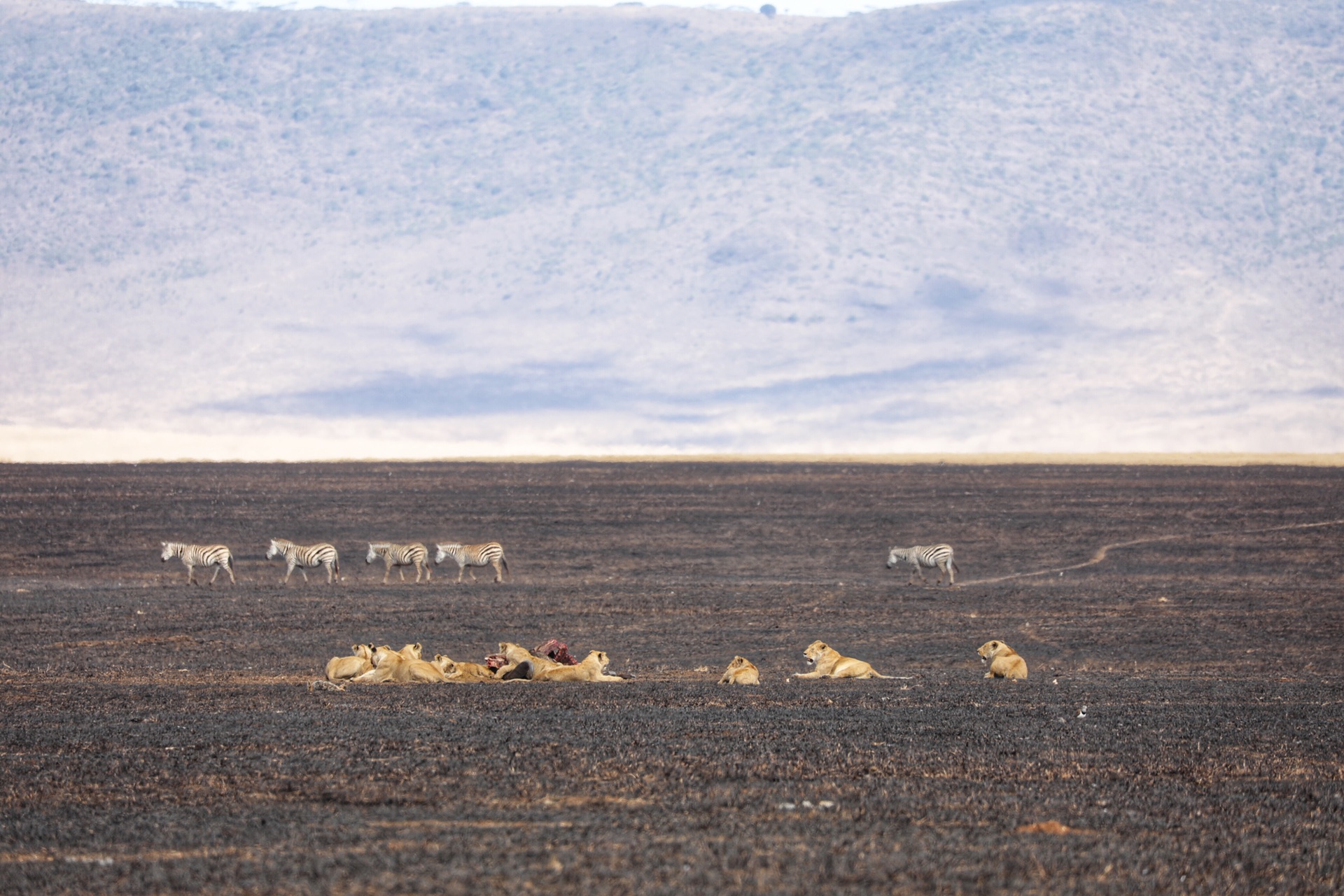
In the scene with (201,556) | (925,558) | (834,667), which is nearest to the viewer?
(834,667)

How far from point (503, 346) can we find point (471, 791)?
8836 centimetres

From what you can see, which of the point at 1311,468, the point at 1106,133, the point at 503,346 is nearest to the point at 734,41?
the point at 1106,133

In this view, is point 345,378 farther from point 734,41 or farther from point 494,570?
point 494,570

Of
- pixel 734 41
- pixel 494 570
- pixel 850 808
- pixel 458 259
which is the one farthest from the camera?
pixel 734 41

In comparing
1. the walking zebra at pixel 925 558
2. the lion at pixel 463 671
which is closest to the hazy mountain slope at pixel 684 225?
the walking zebra at pixel 925 558

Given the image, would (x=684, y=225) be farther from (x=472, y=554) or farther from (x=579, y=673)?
(x=579, y=673)

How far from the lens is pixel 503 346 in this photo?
95.6m

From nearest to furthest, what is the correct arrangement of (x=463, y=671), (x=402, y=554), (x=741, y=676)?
(x=741, y=676), (x=463, y=671), (x=402, y=554)

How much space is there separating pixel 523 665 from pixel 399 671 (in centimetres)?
117

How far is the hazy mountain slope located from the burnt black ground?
5772cm

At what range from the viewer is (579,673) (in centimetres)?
1408

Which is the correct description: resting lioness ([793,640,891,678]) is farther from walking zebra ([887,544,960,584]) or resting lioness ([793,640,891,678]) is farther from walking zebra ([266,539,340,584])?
walking zebra ([266,539,340,584])

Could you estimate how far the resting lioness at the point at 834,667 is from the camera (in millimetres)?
15070

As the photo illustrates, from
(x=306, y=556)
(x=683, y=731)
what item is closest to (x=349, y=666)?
(x=683, y=731)
